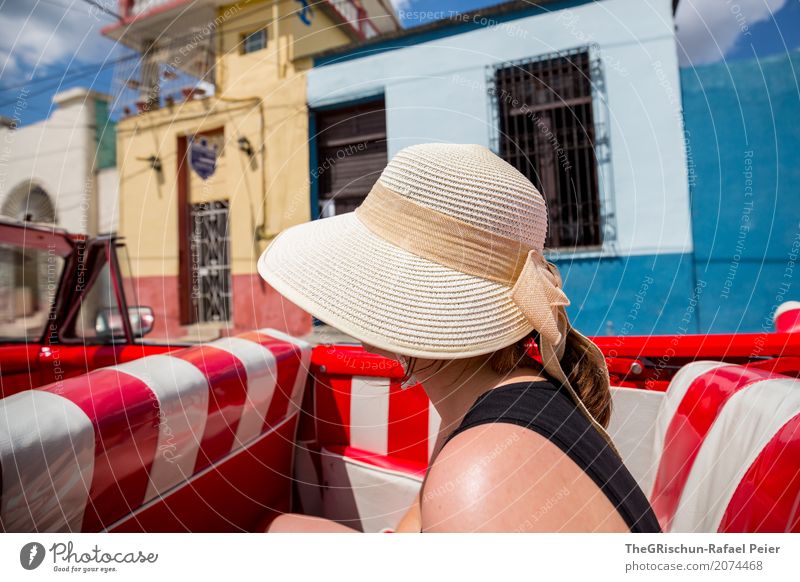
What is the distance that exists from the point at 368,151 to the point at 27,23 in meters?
1.68

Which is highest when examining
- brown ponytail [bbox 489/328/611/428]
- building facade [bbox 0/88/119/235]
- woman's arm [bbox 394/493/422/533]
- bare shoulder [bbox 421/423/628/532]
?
building facade [bbox 0/88/119/235]

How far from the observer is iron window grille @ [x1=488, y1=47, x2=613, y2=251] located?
252 centimetres

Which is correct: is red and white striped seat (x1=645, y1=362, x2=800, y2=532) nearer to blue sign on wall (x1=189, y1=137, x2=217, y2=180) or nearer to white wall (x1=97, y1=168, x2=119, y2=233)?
blue sign on wall (x1=189, y1=137, x2=217, y2=180)

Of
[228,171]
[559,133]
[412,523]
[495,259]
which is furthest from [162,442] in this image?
[228,171]

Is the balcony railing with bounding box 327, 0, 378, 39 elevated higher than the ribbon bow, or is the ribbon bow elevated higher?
the balcony railing with bounding box 327, 0, 378, 39

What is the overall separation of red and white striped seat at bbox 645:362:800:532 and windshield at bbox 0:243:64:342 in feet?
6.74

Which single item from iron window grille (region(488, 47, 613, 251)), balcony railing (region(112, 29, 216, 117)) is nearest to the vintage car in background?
balcony railing (region(112, 29, 216, 117))

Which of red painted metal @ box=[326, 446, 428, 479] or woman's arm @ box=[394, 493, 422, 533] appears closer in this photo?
woman's arm @ box=[394, 493, 422, 533]

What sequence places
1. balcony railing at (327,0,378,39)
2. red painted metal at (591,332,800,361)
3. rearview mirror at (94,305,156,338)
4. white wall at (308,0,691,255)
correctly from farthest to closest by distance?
white wall at (308,0,691,255) < rearview mirror at (94,305,156,338) < balcony railing at (327,0,378,39) < red painted metal at (591,332,800,361)

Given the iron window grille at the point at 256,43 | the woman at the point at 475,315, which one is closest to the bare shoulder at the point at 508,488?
the woman at the point at 475,315

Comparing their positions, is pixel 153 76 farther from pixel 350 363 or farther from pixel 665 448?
pixel 665 448
